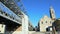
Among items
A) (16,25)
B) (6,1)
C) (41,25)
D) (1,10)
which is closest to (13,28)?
(16,25)

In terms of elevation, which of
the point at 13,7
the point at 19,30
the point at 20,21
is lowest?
the point at 19,30

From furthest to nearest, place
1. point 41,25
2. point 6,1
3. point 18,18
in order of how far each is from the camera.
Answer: point 41,25, point 6,1, point 18,18

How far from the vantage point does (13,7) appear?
28016mm

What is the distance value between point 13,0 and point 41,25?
25042 millimetres

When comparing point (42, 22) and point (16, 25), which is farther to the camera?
point (42, 22)

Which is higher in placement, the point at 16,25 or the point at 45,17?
the point at 45,17

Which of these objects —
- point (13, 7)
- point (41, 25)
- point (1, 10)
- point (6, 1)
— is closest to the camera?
point (1, 10)

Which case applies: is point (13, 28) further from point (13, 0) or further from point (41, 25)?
point (41, 25)

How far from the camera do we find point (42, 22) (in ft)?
169

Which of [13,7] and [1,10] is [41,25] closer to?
[13,7]

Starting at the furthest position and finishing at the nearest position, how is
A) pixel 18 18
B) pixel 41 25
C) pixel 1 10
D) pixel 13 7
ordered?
pixel 41 25, pixel 13 7, pixel 18 18, pixel 1 10

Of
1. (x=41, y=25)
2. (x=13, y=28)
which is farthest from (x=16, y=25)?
(x=41, y=25)

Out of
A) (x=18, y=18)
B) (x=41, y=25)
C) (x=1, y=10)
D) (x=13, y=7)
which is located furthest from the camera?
(x=41, y=25)

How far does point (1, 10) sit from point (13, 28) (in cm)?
→ 609
